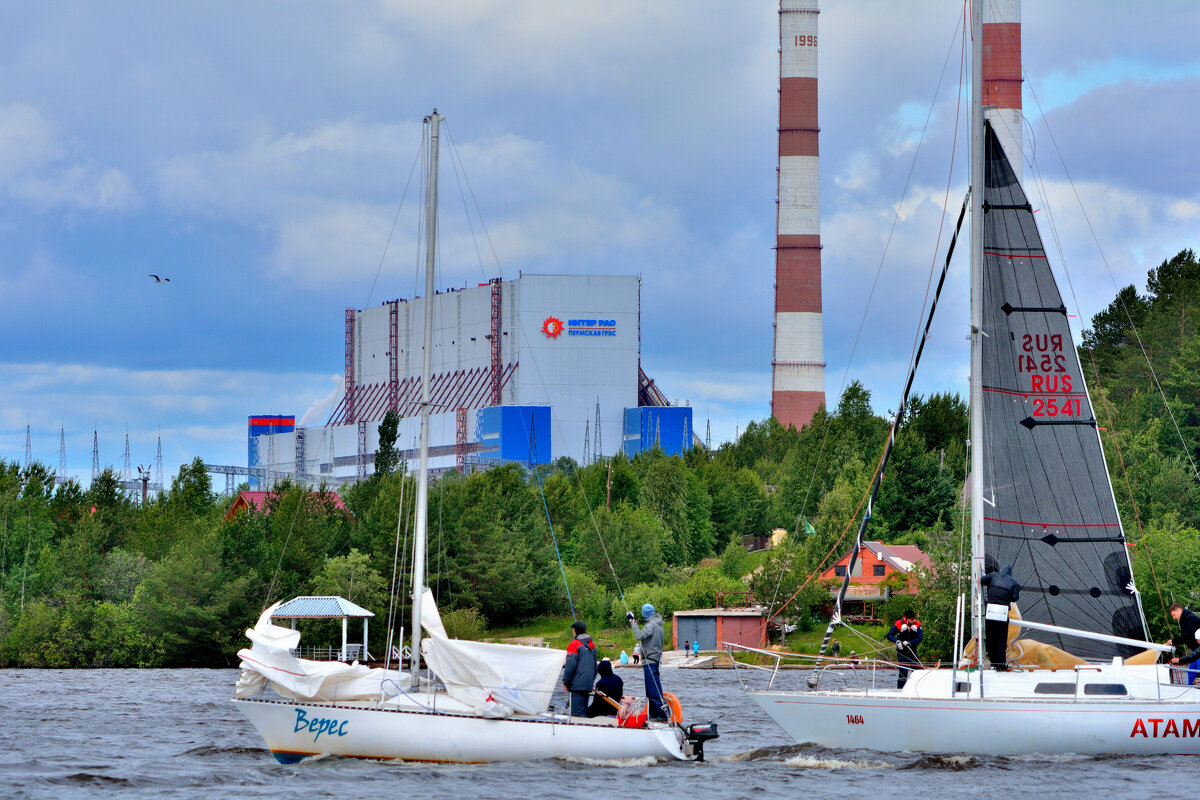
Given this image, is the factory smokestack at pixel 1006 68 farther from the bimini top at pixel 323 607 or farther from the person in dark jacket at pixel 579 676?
the person in dark jacket at pixel 579 676

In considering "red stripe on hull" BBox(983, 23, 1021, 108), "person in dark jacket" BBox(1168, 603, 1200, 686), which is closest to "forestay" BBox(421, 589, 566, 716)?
"person in dark jacket" BBox(1168, 603, 1200, 686)

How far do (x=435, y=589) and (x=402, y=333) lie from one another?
7084 cm

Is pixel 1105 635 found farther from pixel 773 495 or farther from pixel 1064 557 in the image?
pixel 773 495

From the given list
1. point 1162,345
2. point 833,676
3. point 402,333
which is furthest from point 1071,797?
point 402,333

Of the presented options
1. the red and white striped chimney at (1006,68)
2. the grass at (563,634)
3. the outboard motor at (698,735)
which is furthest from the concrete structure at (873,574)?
the outboard motor at (698,735)

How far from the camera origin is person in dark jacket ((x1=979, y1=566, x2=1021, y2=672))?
2306cm

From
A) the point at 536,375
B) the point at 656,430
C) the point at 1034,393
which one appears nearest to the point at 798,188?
the point at 656,430

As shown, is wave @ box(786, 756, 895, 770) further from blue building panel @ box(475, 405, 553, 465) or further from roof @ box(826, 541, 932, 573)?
blue building panel @ box(475, 405, 553, 465)

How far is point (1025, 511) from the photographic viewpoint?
2500cm

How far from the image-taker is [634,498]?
10262cm

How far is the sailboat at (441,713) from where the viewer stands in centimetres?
2184

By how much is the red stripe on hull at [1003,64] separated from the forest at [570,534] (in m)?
15.2

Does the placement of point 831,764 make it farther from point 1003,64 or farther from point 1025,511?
point 1003,64

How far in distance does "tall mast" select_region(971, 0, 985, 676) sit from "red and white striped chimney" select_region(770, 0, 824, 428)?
7332 centimetres
